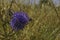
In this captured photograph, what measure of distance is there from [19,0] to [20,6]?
7cm

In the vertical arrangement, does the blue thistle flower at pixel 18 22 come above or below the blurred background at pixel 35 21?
below

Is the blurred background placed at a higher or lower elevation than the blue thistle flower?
higher

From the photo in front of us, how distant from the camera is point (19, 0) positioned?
2.63 meters

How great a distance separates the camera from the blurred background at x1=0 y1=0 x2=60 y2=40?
2.02 m

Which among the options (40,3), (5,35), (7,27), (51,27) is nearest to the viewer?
(5,35)

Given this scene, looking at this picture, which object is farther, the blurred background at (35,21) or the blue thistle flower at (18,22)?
the blurred background at (35,21)

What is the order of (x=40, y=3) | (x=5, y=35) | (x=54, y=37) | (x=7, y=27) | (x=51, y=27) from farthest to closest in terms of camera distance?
(x=40, y=3) → (x=51, y=27) → (x=7, y=27) → (x=54, y=37) → (x=5, y=35)

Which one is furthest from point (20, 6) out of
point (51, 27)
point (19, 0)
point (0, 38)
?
point (0, 38)

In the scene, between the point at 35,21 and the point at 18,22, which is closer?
the point at 18,22

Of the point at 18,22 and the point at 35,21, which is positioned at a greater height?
the point at 35,21

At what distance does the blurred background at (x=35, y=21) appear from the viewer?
6.63 ft

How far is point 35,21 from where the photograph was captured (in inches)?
93.8

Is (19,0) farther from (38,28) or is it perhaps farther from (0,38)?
(0,38)

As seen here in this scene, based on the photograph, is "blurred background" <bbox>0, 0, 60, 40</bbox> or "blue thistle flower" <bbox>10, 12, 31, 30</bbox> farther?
"blurred background" <bbox>0, 0, 60, 40</bbox>
